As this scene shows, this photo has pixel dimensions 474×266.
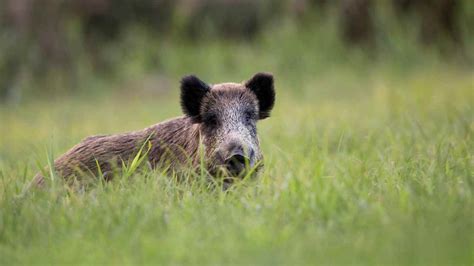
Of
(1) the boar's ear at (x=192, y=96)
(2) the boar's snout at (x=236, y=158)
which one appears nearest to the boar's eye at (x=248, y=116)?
(1) the boar's ear at (x=192, y=96)

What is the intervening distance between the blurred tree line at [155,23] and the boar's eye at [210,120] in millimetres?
10091

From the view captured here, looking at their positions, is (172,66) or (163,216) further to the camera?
(172,66)

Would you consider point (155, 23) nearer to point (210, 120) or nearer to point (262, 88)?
point (262, 88)

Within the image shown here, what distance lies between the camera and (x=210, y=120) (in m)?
6.15

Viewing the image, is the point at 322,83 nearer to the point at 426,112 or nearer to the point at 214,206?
the point at 426,112

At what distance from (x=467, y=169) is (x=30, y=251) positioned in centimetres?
Answer: 304

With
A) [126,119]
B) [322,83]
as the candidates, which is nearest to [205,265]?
[126,119]

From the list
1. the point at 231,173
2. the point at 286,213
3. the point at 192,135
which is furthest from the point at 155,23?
the point at 286,213

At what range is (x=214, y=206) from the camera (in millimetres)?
4930

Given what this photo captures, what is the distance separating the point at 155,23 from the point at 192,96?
12999 millimetres

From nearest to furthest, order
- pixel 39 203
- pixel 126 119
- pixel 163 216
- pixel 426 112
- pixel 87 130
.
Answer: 1. pixel 163 216
2. pixel 39 203
3. pixel 426 112
4. pixel 87 130
5. pixel 126 119

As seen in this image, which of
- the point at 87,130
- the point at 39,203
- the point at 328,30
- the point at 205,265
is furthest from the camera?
the point at 328,30

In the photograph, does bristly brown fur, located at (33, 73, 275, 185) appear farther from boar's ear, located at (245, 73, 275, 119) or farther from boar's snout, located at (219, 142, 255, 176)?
boar's snout, located at (219, 142, 255, 176)

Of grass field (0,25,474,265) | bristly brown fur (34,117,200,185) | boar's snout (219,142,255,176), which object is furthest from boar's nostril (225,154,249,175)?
bristly brown fur (34,117,200,185)
